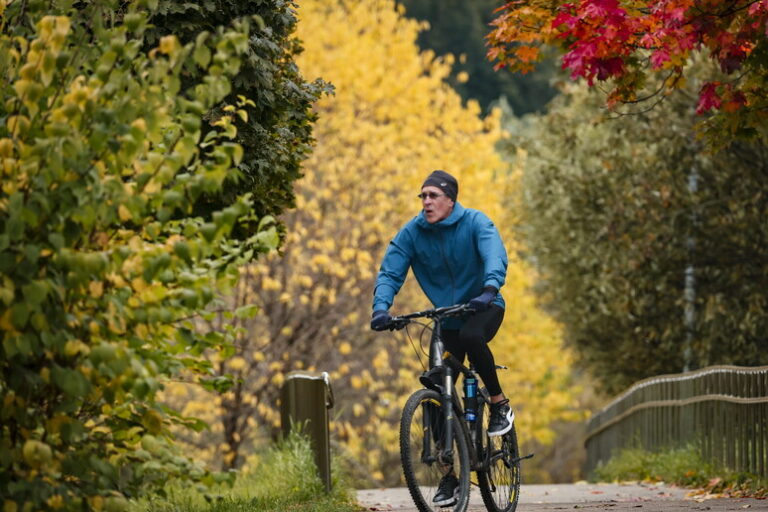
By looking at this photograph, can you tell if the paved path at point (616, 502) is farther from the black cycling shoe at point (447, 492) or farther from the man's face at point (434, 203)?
the man's face at point (434, 203)

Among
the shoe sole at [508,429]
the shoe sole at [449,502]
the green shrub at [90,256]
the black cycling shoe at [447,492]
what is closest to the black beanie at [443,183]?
the shoe sole at [508,429]

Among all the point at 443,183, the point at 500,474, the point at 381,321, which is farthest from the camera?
the point at 500,474

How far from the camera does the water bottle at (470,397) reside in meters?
7.15

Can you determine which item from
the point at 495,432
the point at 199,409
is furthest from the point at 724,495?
the point at 199,409

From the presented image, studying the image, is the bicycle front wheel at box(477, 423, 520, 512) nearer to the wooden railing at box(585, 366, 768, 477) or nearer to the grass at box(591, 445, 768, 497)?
the grass at box(591, 445, 768, 497)

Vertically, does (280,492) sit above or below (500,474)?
below

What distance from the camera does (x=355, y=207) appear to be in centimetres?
2003

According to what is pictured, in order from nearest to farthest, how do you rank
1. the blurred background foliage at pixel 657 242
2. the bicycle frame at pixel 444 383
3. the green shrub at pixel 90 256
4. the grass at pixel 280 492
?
the green shrub at pixel 90 256 < the bicycle frame at pixel 444 383 < the grass at pixel 280 492 < the blurred background foliage at pixel 657 242

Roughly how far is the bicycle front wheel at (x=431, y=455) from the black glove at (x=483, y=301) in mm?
504

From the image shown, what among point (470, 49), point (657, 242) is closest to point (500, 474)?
point (657, 242)

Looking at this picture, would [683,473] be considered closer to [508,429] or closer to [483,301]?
[508,429]

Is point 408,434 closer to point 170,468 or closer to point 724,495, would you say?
point 170,468

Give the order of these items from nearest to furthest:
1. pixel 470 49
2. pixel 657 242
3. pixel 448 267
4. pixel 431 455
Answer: pixel 431 455 < pixel 448 267 < pixel 657 242 < pixel 470 49

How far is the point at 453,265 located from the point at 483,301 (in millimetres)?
626
